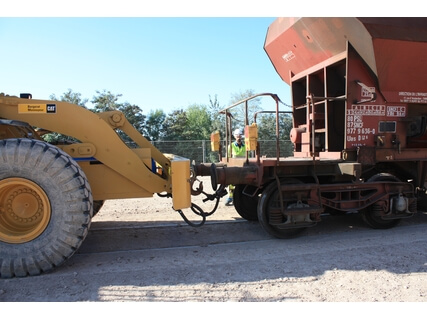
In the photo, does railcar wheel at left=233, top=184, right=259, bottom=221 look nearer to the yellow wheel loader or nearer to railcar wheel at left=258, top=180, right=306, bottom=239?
railcar wheel at left=258, top=180, right=306, bottom=239

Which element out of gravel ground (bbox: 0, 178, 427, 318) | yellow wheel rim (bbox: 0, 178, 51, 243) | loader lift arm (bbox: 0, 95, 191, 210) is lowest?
gravel ground (bbox: 0, 178, 427, 318)

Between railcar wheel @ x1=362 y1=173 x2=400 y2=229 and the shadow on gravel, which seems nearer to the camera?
the shadow on gravel

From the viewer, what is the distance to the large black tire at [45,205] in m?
3.62

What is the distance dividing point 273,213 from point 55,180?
9.81 feet

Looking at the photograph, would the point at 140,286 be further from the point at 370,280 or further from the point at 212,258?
the point at 370,280

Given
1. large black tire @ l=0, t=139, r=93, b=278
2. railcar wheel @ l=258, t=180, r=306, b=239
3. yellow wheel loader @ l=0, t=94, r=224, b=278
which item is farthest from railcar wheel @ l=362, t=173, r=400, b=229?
large black tire @ l=0, t=139, r=93, b=278

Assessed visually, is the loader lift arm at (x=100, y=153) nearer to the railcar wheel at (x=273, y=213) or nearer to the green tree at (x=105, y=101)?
the railcar wheel at (x=273, y=213)

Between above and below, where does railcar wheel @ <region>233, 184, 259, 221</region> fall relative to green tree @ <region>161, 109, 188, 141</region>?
below

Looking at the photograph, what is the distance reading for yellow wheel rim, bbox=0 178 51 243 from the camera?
3.71 m

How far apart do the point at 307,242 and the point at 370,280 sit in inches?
55.3

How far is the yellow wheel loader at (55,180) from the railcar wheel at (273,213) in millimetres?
1241

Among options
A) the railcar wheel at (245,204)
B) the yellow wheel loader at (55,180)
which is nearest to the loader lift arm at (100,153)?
the yellow wheel loader at (55,180)

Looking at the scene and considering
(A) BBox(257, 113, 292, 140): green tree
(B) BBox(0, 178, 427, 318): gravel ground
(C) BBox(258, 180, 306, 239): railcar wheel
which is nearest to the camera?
(B) BBox(0, 178, 427, 318): gravel ground

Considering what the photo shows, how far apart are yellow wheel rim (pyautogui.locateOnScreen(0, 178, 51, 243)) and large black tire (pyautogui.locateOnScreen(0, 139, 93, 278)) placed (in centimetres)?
1
